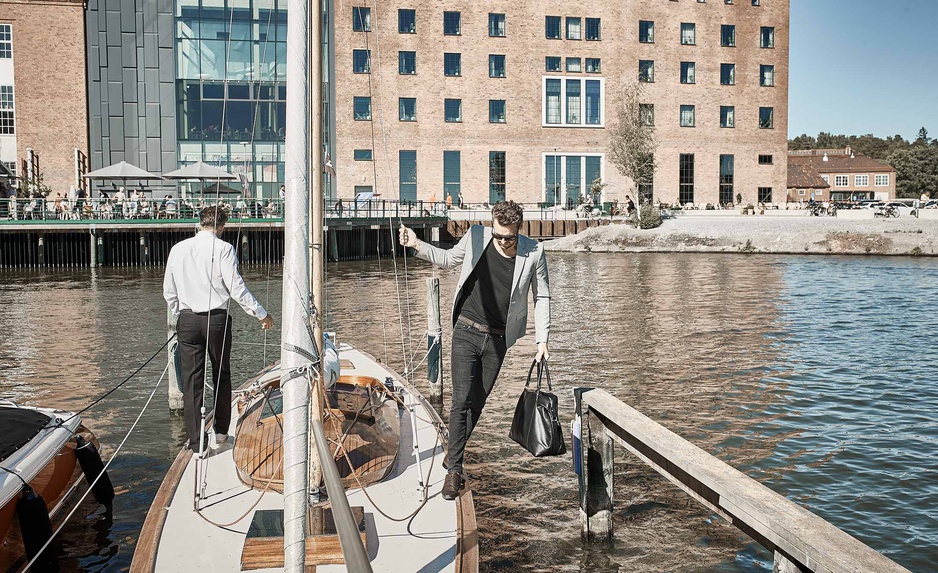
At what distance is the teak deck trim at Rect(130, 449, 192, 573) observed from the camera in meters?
4.42

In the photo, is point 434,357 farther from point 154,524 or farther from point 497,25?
point 497,25

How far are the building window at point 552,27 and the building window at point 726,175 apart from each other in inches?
596

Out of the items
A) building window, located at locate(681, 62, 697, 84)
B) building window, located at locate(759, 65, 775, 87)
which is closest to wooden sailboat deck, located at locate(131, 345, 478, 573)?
building window, located at locate(681, 62, 697, 84)

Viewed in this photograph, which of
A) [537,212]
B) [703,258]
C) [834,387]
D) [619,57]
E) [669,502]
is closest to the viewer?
[669,502]

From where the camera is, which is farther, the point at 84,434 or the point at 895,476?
the point at 895,476

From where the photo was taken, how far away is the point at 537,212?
53531 mm

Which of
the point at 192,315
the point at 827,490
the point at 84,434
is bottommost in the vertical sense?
the point at 827,490

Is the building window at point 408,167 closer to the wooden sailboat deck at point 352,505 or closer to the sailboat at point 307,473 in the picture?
the sailboat at point 307,473

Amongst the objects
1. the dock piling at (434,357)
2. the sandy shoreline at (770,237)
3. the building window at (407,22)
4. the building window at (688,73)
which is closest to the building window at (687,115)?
the building window at (688,73)

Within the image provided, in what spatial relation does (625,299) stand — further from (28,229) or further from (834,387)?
(28,229)

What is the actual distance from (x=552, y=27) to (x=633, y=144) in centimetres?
1029

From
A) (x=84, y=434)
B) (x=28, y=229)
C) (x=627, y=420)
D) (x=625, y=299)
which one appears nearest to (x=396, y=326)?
(x=625, y=299)

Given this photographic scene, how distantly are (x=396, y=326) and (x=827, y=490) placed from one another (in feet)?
38.4

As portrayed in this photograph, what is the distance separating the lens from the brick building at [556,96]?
53875mm
